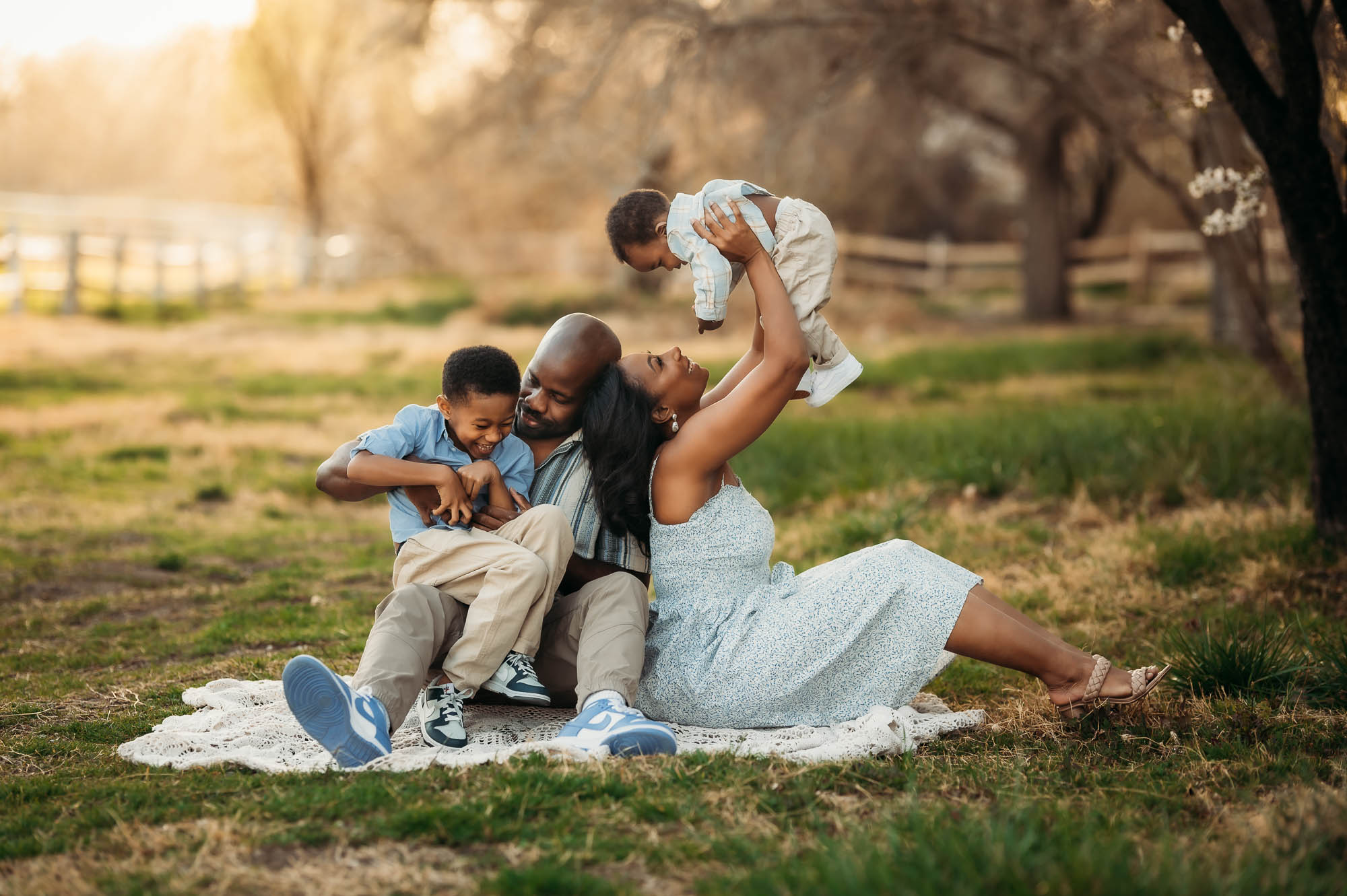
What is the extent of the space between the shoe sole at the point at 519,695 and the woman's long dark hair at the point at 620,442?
620mm

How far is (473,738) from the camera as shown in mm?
3645

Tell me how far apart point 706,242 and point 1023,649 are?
5.33ft

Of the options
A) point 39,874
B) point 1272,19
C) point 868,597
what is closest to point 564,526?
point 868,597

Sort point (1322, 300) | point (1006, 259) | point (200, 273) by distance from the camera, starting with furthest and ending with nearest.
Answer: point (1006, 259) < point (200, 273) < point (1322, 300)

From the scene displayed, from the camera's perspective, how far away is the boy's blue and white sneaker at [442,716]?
347cm

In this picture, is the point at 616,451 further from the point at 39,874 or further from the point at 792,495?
the point at 792,495

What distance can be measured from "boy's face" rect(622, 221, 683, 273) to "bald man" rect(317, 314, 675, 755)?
391mm

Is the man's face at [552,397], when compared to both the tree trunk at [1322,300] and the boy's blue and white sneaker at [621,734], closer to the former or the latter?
the boy's blue and white sneaker at [621,734]

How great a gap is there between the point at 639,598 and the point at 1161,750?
1.62 meters

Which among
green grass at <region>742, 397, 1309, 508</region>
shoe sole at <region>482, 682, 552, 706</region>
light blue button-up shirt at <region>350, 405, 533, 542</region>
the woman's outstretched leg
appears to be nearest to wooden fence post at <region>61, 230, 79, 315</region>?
green grass at <region>742, 397, 1309, 508</region>

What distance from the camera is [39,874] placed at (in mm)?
2553

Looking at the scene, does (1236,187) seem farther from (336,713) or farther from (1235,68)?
(336,713)

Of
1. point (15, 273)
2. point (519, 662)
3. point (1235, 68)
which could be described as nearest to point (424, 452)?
point (519, 662)

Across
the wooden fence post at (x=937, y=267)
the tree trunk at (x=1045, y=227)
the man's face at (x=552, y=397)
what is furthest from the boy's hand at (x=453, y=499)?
the wooden fence post at (x=937, y=267)
